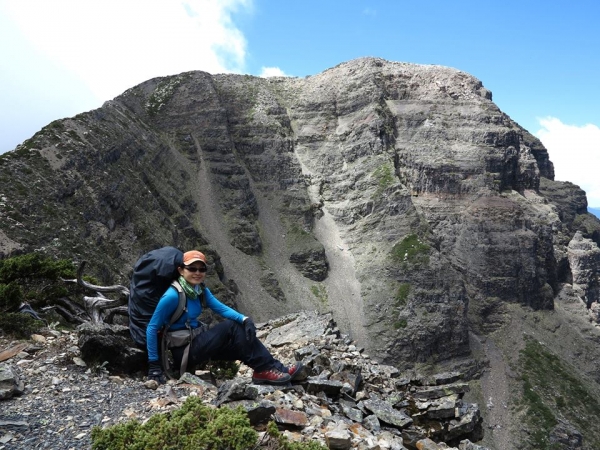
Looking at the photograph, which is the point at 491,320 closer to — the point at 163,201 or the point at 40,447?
the point at 163,201

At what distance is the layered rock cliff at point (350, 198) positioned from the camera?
103 meters

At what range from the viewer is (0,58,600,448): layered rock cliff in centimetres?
10325

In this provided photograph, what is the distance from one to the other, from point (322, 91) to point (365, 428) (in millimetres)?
155712

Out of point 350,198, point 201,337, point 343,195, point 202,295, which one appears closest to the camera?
point 201,337

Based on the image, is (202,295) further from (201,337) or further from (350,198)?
(350,198)

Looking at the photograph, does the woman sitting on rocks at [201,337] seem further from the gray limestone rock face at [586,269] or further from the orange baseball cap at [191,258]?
the gray limestone rock face at [586,269]

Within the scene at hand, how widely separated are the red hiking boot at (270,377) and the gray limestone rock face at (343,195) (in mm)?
71686

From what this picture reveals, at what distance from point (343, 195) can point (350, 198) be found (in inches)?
113

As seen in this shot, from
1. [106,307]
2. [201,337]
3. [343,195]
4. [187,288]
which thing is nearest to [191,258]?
[187,288]

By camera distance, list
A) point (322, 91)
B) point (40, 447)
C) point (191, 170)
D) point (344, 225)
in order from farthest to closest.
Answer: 1. point (322, 91)
2. point (344, 225)
3. point (191, 170)
4. point (40, 447)

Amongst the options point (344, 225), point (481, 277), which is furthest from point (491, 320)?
point (344, 225)

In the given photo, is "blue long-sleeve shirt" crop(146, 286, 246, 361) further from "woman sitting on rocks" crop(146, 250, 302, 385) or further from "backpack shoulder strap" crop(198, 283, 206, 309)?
"backpack shoulder strap" crop(198, 283, 206, 309)

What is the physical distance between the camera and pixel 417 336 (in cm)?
10806

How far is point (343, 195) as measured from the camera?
138125 mm
